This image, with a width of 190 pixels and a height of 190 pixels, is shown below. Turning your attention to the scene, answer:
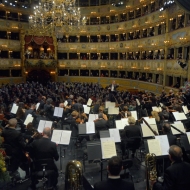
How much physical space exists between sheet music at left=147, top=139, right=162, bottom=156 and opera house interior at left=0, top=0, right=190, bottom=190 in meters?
0.03

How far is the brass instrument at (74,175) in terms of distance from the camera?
175 inches

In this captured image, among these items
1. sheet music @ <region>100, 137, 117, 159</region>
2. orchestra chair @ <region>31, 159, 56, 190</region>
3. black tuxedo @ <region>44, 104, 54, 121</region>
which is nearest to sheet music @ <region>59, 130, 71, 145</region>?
orchestra chair @ <region>31, 159, 56, 190</region>

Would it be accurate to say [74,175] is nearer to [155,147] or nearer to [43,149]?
[43,149]

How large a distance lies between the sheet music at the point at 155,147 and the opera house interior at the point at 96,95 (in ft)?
0.09

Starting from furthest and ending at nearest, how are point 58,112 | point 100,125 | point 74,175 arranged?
point 58,112, point 100,125, point 74,175

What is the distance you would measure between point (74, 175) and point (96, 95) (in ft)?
58.0

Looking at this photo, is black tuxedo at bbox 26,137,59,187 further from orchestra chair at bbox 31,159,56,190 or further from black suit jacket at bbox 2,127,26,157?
black suit jacket at bbox 2,127,26,157

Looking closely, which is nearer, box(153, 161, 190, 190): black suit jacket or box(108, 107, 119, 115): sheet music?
box(153, 161, 190, 190): black suit jacket

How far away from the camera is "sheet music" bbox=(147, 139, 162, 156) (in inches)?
255

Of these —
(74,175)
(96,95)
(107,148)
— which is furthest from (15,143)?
(96,95)

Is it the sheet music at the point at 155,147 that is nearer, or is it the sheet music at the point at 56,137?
the sheet music at the point at 155,147

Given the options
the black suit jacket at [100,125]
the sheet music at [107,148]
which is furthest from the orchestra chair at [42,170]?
the black suit jacket at [100,125]

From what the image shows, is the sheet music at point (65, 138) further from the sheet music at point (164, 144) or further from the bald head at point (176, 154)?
the bald head at point (176, 154)

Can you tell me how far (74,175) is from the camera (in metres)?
4.55
